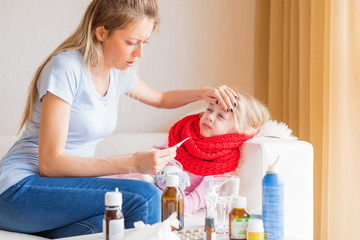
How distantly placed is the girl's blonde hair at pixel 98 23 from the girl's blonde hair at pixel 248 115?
0.53 m

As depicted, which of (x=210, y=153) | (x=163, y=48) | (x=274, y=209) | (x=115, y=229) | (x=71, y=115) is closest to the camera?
(x=115, y=229)

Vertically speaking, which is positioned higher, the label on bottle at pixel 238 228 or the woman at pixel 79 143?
the woman at pixel 79 143

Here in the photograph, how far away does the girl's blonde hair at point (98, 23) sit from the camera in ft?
5.14

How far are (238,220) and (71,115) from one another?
2.32 ft

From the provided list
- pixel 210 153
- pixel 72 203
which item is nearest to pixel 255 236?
pixel 72 203

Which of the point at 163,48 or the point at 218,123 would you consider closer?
the point at 218,123

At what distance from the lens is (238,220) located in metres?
1.18

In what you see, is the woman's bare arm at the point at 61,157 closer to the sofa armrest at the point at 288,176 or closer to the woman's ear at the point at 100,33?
the woman's ear at the point at 100,33

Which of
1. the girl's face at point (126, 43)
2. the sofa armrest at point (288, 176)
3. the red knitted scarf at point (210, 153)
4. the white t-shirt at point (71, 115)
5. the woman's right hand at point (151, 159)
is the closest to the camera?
the woman's right hand at point (151, 159)

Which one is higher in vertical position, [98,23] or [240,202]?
[98,23]

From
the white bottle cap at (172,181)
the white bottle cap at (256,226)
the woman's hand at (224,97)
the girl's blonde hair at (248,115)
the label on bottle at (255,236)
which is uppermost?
the woman's hand at (224,97)

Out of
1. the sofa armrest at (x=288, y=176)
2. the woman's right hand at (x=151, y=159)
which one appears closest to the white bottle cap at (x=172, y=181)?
the woman's right hand at (x=151, y=159)

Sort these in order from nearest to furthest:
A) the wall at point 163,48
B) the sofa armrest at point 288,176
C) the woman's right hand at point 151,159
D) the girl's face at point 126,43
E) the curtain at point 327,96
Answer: the woman's right hand at point 151,159 < the girl's face at point 126,43 < the sofa armrest at point 288,176 < the curtain at point 327,96 < the wall at point 163,48

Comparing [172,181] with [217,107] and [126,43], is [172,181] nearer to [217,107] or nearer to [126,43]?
[126,43]
